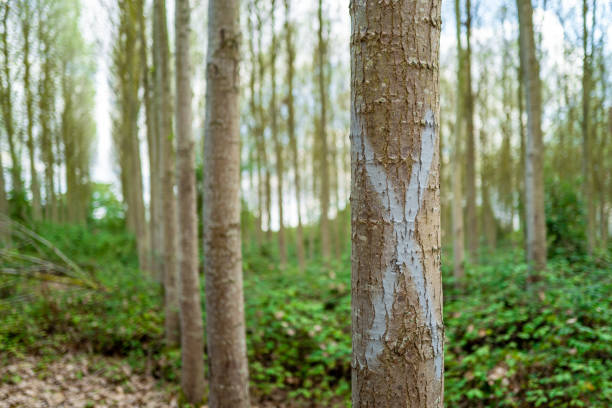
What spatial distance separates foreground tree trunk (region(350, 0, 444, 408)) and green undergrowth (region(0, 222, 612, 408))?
315cm

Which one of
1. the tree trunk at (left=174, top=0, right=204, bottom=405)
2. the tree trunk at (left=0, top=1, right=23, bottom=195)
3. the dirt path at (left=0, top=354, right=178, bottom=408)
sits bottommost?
the dirt path at (left=0, top=354, right=178, bottom=408)

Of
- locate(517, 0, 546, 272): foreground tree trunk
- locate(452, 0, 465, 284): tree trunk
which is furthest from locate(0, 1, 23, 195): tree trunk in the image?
locate(517, 0, 546, 272): foreground tree trunk

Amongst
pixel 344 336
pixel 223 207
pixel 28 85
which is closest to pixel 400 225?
pixel 223 207

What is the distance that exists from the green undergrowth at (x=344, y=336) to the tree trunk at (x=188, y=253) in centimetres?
73

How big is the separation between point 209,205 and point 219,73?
1.10m

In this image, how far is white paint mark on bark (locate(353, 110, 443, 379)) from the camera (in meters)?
1.34

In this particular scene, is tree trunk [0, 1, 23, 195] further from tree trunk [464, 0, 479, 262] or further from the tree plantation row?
tree trunk [464, 0, 479, 262]

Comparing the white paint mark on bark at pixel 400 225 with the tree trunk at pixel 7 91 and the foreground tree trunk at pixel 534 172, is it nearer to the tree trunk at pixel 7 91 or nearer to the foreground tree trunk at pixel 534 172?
the foreground tree trunk at pixel 534 172

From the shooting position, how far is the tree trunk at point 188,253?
446 centimetres

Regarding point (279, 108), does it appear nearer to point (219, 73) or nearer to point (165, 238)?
point (165, 238)

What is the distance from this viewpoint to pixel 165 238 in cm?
557

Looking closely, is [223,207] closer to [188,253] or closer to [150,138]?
[188,253]

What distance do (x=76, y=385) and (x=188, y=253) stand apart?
77.9 inches

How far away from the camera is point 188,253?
14.8ft
